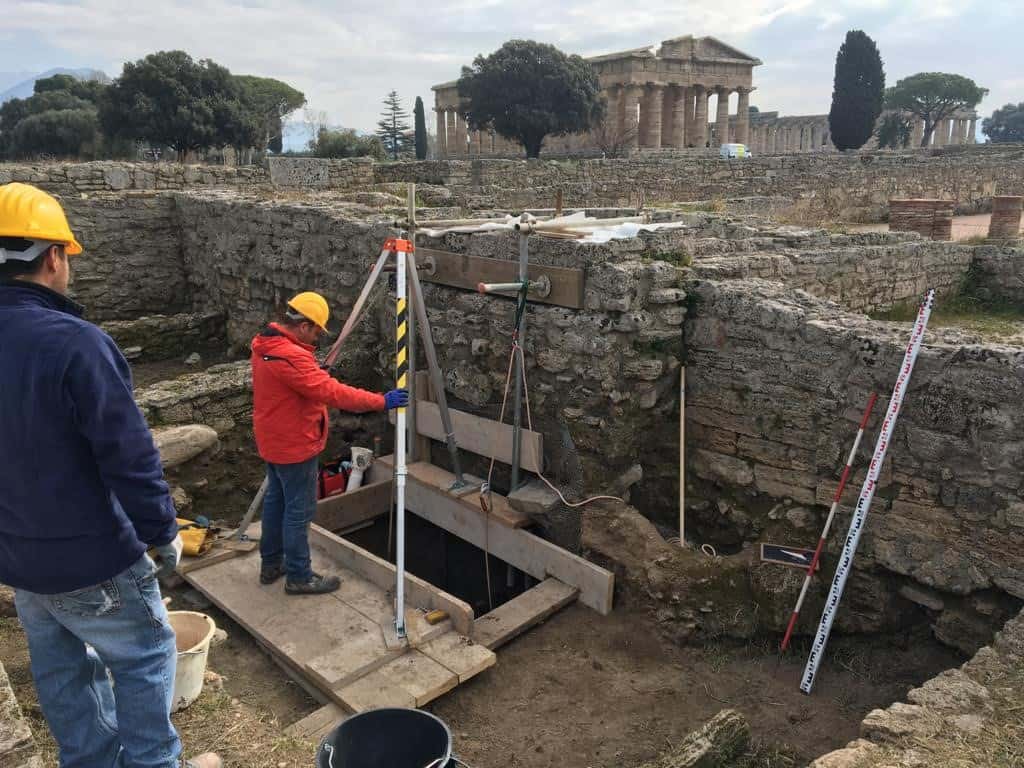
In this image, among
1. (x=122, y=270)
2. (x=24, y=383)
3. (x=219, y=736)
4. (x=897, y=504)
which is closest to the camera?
(x=24, y=383)

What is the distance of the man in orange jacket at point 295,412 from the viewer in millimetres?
4945

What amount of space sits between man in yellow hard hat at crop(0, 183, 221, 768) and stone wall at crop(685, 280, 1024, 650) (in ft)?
14.0

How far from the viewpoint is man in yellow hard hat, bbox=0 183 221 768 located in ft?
8.31

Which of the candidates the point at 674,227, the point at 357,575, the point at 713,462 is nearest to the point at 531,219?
the point at 674,227

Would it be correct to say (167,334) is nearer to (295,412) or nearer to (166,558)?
(295,412)

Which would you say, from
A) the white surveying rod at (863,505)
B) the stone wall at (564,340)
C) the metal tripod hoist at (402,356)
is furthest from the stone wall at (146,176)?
the white surveying rod at (863,505)

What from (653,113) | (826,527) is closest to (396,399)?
(826,527)

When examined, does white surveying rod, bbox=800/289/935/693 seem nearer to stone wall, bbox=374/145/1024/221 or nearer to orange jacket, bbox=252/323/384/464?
orange jacket, bbox=252/323/384/464

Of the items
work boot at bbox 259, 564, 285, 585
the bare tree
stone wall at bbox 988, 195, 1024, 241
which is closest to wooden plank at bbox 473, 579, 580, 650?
work boot at bbox 259, 564, 285, 585

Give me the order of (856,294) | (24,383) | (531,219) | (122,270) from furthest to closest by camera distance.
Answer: (122,270), (856,294), (531,219), (24,383)

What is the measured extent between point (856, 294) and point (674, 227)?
3.06 metres

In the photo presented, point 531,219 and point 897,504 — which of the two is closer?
point 897,504

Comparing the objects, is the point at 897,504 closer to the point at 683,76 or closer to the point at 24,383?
the point at 24,383

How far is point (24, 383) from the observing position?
8.28ft
